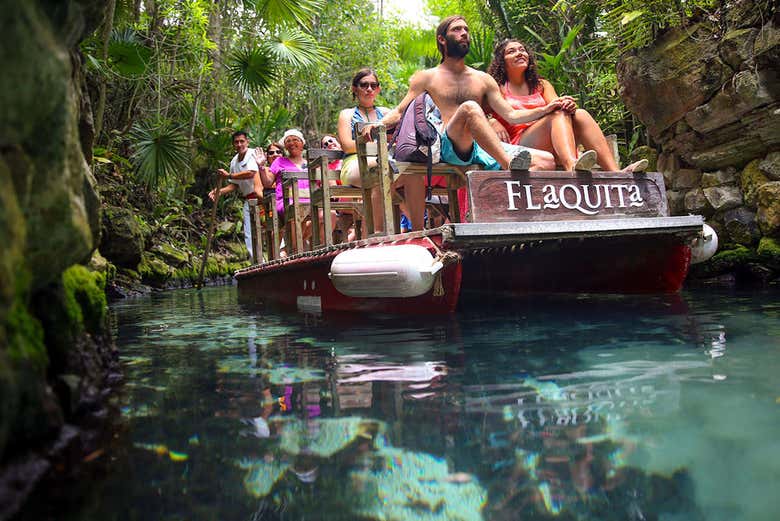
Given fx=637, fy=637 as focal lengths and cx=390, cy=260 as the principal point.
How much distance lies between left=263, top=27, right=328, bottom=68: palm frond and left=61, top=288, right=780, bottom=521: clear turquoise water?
882cm

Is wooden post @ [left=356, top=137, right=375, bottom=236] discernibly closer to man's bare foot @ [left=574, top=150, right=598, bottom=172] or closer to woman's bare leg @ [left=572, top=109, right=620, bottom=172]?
man's bare foot @ [left=574, top=150, right=598, bottom=172]

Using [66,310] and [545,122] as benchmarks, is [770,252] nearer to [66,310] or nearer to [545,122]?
[545,122]

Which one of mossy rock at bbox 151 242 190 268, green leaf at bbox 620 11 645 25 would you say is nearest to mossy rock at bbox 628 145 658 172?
green leaf at bbox 620 11 645 25

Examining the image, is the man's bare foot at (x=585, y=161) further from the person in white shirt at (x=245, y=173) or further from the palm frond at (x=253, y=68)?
the palm frond at (x=253, y=68)

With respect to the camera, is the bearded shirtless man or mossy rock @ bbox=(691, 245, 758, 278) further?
mossy rock @ bbox=(691, 245, 758, 278)

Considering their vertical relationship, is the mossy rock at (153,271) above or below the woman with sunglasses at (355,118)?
below

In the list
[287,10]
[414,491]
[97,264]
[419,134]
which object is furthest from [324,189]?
[287,10]

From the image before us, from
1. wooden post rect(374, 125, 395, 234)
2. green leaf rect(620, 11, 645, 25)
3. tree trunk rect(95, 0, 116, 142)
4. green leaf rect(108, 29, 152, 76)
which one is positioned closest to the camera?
wooden post rect(374, 125, 395, 234)

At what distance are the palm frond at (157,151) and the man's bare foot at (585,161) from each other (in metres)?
7.10

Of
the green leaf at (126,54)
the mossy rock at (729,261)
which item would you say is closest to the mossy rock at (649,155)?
the mossy rock at (729,261)

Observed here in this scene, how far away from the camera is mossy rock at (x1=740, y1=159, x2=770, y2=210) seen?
19.6ft

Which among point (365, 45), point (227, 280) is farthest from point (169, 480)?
point (365, 45)

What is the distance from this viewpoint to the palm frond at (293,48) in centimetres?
1094

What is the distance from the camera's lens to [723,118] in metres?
6.14
